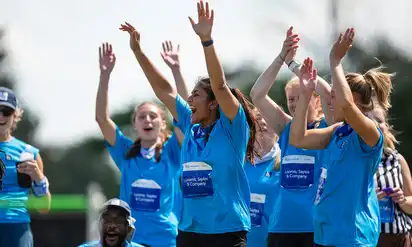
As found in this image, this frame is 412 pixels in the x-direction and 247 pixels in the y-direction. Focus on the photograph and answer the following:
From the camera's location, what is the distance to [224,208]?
7703 millimetres

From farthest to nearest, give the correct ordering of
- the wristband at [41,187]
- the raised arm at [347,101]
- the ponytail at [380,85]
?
the wristband at [41,187], the ponytail at [380,85], the raised arm at [347,101]

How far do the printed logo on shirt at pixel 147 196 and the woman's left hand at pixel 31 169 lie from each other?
90 cm

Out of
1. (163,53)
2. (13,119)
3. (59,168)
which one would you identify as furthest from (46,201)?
(59,168)

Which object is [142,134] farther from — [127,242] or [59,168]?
[59,168]

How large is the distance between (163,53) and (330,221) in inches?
93.8

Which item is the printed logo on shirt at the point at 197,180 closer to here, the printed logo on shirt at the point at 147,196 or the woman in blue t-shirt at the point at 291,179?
the woman in blue t-shirt at the point at 291,179

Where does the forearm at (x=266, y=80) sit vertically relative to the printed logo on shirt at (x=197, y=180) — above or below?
above

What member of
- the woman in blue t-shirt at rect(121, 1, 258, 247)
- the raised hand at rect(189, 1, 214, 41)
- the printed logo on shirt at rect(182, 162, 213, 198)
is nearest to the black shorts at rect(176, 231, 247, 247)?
the woman in blue t-shirt at rect(121, 1, 258, 247)

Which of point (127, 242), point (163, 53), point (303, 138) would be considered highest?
point (163, 53)

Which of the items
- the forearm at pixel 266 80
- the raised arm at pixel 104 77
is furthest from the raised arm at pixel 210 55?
the raised arm at pixel 104 77

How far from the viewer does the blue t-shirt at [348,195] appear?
742 centimetres

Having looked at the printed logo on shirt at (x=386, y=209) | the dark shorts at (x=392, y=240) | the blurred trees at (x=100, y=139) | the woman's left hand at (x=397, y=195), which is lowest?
the dark shorts at (x=392, y=240)

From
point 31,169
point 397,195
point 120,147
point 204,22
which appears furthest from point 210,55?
point 120,147

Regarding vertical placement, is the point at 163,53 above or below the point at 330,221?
above
